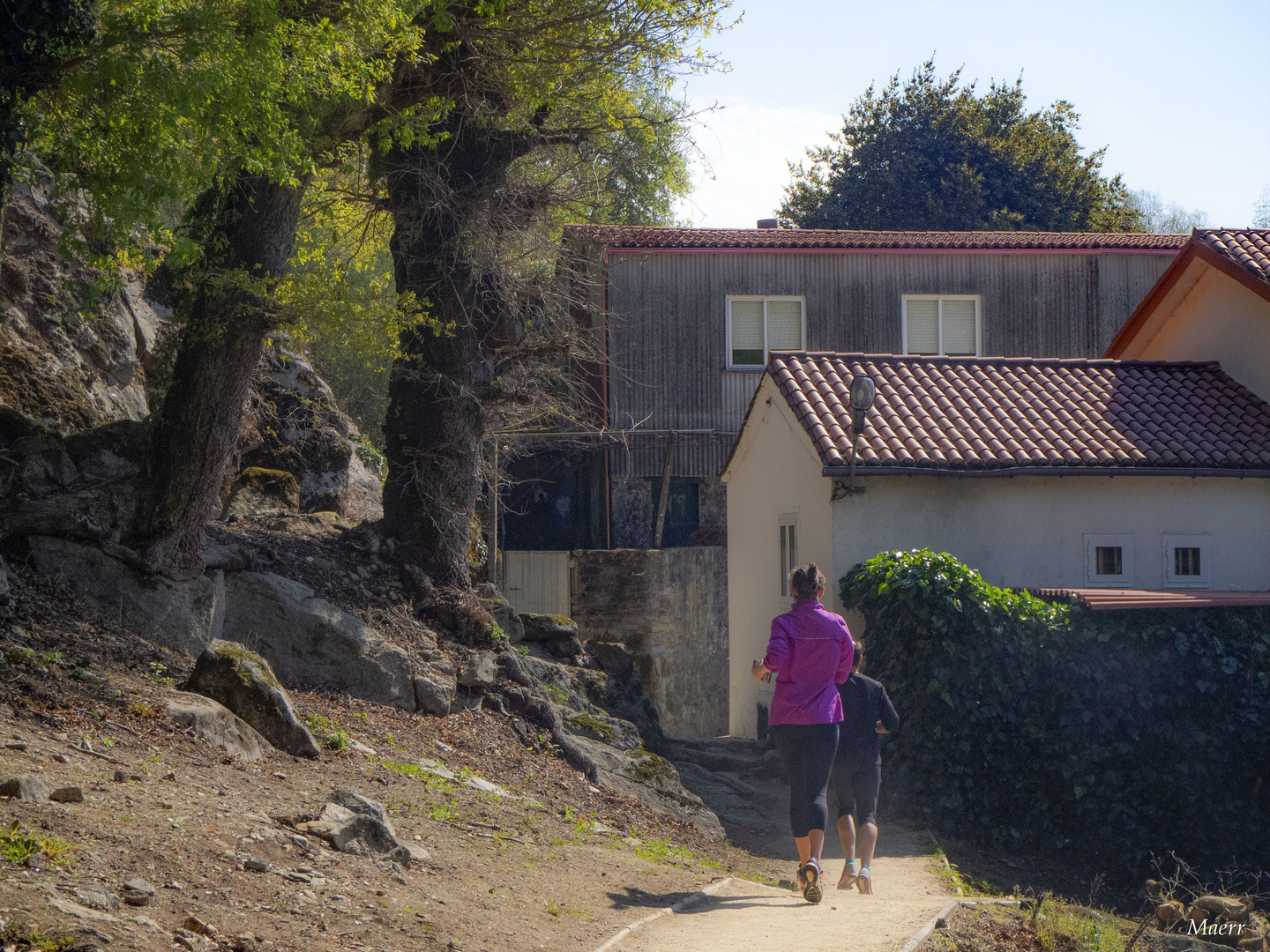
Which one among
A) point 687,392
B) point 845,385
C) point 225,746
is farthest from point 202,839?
point 687,392

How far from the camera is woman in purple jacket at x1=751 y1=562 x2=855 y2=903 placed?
7078 millimetres

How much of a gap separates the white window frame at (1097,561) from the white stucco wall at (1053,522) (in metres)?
0.06

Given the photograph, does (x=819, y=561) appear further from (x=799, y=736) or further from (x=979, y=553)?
(x=799, y=736)

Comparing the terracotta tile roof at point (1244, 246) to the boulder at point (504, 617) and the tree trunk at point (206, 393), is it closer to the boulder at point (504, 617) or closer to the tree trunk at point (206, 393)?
the boulder at point (504, 617)

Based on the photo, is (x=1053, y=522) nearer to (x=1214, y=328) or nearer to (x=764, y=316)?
(x=1214, y=328)

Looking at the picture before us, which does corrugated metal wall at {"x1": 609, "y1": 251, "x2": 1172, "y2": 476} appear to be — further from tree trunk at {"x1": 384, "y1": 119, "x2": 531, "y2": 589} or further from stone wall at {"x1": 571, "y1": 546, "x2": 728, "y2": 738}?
tree trunk at {"x1": 384, "y1": 119, "x2": 531, "y2": 589}

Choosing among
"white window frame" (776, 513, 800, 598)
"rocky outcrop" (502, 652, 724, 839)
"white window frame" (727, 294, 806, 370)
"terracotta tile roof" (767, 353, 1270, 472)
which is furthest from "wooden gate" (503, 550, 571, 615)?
"terracotta tile roof" (767, 353, 1270, 472)

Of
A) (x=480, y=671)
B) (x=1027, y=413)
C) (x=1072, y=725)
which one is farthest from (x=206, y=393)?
(x=1027, y=413)

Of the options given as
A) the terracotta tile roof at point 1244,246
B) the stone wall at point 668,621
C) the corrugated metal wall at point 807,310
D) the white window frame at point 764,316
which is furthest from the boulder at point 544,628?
the terracotta tile roof at point 1244,246

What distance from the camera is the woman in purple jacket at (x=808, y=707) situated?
7078 millimetres

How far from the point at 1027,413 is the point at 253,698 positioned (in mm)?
10066

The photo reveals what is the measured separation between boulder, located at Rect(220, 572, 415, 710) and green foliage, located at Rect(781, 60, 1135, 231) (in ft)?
90.8

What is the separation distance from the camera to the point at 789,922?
6.14 m

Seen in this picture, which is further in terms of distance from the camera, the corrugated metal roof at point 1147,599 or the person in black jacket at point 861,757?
the corrugated metal roof at point 1147,599
